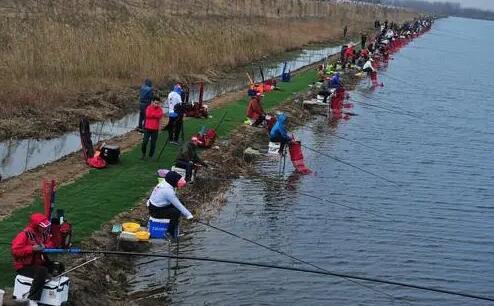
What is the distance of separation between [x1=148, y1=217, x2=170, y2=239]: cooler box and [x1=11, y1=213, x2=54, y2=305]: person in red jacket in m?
3.21

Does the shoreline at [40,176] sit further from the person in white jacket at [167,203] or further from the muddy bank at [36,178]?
the person in white jacket at [167,203]

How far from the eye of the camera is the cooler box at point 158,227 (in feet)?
40.9

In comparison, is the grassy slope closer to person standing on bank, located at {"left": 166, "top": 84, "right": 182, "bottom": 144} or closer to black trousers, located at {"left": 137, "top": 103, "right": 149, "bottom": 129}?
person standing on bank, located at {"left": 166, "top": 84, "right": 182, "bottom": 144}

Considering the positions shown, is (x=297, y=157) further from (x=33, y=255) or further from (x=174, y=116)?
(x=33, y=255)

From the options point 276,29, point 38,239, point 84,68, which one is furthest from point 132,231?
point 276,29

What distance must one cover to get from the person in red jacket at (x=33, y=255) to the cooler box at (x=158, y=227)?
321cm

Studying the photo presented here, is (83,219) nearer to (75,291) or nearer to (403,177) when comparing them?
(75,291)

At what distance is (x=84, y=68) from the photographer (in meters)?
27.6

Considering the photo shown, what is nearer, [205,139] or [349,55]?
[205,139]

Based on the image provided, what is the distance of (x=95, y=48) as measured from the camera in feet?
94.7

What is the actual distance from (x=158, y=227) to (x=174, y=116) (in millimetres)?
8051

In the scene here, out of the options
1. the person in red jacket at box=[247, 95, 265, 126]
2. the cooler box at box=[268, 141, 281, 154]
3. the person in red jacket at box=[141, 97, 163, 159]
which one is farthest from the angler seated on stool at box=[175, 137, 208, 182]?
the person in red jacket at box=[247, 95, 265, 126]

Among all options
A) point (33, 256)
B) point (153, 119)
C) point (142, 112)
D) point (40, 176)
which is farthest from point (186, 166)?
point (33, 256)

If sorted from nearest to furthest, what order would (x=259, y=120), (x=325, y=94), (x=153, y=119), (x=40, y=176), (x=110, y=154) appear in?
(x=40, y=176) → (x=110, y=154) → (x=153, y=119) → (x=259, y=120) → (x=325, y=94)
